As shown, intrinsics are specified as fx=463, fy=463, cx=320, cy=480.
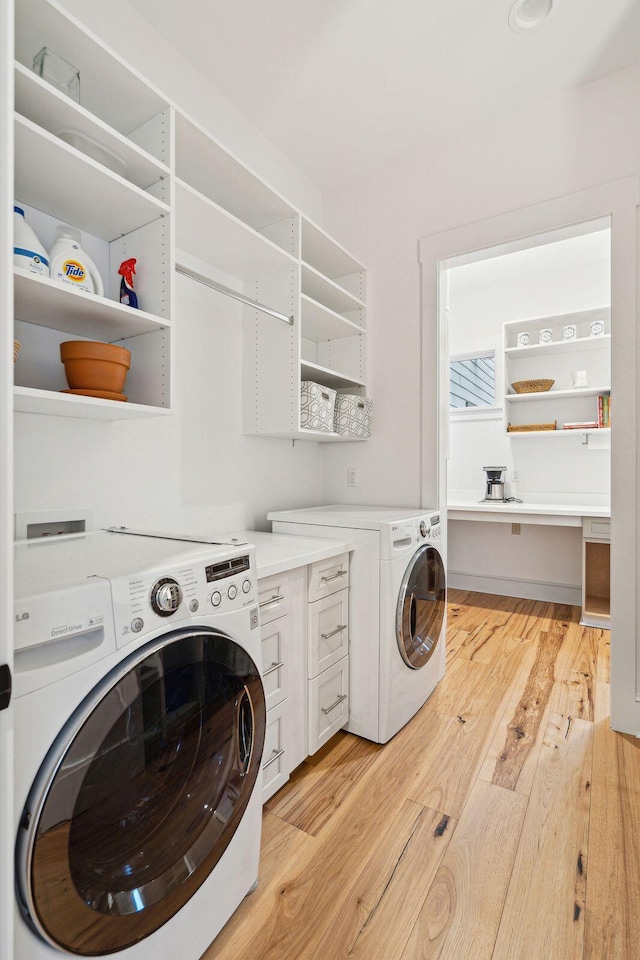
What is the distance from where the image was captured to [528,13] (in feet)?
5.56

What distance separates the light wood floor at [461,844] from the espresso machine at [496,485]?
190cm

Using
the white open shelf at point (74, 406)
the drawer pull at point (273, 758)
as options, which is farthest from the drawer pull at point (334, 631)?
the white open shelf at point (74, 406)

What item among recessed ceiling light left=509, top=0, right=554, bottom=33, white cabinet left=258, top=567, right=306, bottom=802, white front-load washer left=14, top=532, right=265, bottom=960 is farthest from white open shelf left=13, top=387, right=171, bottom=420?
recessed ceiling light left=509, top=0, right=554, bottom=33

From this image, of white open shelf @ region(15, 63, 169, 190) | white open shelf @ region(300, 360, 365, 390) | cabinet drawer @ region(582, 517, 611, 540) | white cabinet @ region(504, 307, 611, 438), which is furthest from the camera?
white cabinet @ region(504, 307, 611, 438)

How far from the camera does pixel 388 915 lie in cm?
116

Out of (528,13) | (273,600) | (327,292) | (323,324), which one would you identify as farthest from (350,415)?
(528,13)

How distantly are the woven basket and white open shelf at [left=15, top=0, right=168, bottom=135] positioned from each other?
326cm

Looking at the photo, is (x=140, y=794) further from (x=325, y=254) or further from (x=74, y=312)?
(x=325, y=254)

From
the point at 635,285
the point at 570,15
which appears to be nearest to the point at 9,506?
the point at 635,285

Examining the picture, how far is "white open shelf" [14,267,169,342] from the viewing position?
3.52 ft

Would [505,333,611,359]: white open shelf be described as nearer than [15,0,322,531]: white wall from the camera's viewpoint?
No

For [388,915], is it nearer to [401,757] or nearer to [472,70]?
[401,757]

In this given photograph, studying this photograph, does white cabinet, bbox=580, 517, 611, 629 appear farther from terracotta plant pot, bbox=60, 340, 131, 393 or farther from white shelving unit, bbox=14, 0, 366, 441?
terracotta plant pot, bbox=60, 340, 131, 393

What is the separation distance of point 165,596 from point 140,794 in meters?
0.37
